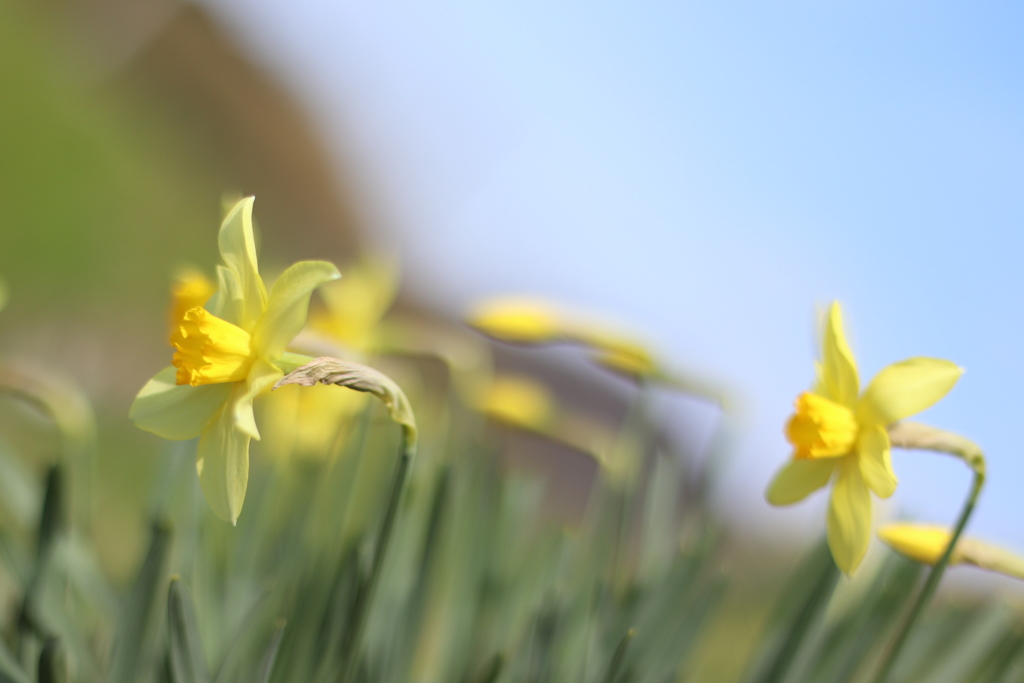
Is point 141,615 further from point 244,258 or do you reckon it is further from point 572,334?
point 572,334

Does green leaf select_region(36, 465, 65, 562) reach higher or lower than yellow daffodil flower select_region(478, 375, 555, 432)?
lower

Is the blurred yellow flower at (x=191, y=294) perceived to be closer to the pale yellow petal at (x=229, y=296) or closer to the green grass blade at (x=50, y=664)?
the pale yellow petal at (x=229, y=296)

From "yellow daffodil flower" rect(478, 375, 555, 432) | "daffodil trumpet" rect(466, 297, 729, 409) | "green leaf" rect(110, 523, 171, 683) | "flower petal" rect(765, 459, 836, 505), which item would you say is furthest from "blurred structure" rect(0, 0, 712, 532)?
"green leaf" rect(110, 523, 171, 683)

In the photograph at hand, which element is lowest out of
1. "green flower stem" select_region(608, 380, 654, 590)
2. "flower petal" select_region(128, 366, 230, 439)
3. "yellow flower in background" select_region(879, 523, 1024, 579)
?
"green flower stem" select_region(608, 380, 654, 590)

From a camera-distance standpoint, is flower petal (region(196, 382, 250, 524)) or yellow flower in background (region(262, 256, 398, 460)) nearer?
flower petal (region(196, 382, 250, 524))

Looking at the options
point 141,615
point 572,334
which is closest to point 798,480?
point 572,334

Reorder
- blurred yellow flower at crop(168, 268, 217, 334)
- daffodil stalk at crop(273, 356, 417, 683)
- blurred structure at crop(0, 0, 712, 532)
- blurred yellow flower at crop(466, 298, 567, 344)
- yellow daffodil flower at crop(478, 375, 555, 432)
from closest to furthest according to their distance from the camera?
1. daffodil stalk at crop(273, 356, 417, 683)
2. blurred yellow flower at crop(168, 268, 217, 334)
3. blurred yellow flower at crop(466, 298, 567, 344)
4. yellow daffodil flower at crop(478, 375, 555, 432)
5. blurred structure at crop(0, 0, 712, 532)

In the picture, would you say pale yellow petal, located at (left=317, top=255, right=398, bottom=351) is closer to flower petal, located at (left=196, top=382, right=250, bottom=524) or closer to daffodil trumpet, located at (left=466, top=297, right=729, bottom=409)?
daffodil trumpet, located at (left=466, top=297, right=729, bottom=409)
